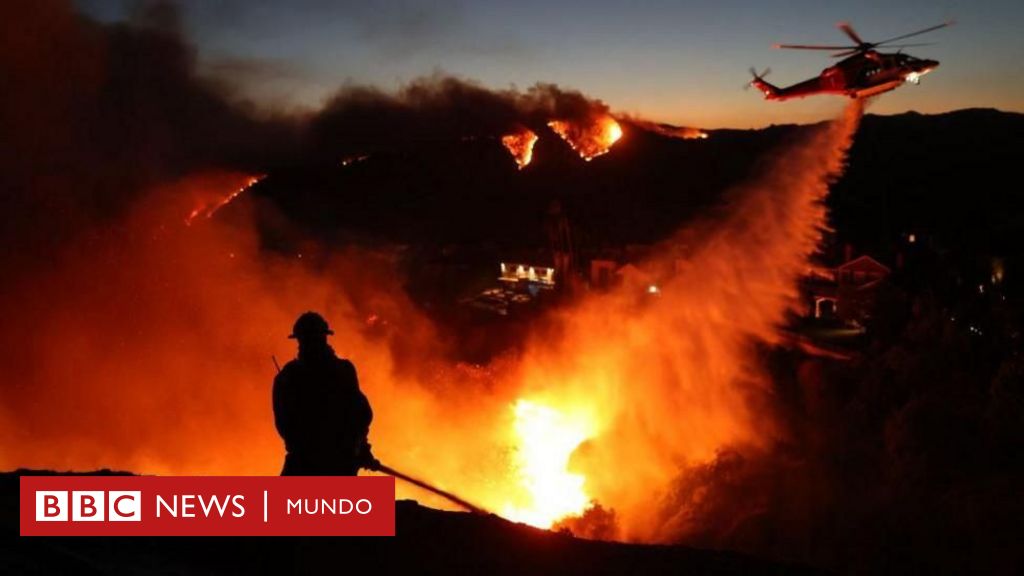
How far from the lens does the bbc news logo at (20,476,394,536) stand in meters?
4.97

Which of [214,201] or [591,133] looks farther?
[591,133]

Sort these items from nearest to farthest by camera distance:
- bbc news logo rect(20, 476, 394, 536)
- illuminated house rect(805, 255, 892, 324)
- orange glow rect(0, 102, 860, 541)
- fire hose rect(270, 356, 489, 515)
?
bbc news logo rect(20, 476, 394, 536) → fire hose rect(270, 356, 489, 515) → orange glow rect(0, 102, 860, 541) → illuminated house rect(805, 255, 892, 324)

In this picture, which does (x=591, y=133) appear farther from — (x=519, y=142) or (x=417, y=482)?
(x=417, y=482)

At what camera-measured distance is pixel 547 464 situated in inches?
869

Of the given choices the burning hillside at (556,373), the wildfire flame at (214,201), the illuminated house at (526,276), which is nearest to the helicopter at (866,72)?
the burning hillside at (556,373)

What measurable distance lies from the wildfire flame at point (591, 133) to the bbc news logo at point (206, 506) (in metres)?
11.3

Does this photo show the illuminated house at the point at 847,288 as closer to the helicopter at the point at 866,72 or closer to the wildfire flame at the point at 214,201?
the helicopter at the point at 866,72

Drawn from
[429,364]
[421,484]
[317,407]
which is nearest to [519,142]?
[421,484]

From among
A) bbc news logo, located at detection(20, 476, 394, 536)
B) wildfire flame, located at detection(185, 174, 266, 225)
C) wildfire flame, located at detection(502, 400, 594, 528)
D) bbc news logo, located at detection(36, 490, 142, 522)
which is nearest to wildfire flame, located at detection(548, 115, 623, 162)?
wildfire flame, located at detection(185, 174, 266, 225)

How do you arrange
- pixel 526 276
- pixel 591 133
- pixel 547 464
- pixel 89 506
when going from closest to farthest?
1. pixel 89 506
2. pixel 591 133
3. pixel 547 464
4. pixel 526 276

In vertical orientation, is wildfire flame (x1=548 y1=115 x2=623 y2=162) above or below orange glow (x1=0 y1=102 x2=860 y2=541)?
above

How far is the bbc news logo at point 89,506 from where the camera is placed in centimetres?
544

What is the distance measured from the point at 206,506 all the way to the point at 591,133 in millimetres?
12678

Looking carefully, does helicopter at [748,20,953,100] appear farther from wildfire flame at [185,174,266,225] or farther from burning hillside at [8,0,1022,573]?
wildfire flame at [185,174,266,225]
